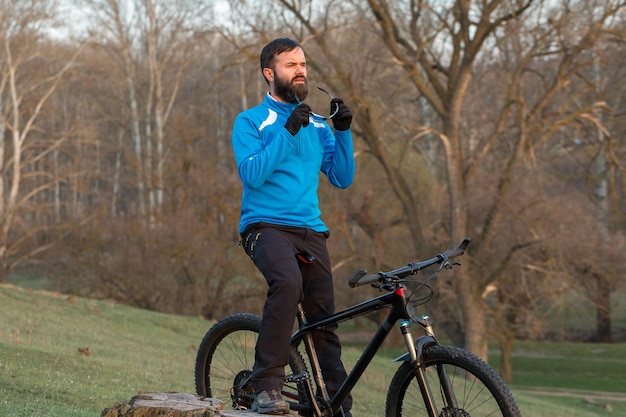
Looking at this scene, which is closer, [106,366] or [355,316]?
[355,316]

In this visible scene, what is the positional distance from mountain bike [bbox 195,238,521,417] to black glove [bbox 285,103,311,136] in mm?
733

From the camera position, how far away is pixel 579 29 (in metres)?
19.3

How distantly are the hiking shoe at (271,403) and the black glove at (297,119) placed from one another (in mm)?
1250

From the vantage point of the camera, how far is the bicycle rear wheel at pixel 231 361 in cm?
472

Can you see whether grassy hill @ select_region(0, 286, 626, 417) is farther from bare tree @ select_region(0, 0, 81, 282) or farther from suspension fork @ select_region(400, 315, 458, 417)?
bare tree @ select_region(0, 0, 81, 282)

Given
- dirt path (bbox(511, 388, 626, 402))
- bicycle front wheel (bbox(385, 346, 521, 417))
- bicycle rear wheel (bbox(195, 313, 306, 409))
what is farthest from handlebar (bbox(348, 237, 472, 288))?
dirt path (bbox(511, 388, 626, 402))

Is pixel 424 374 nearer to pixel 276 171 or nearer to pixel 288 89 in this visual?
pixel 276 171

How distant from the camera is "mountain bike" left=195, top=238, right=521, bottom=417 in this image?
389 centimetres

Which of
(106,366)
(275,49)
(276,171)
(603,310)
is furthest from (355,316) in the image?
(603,310)

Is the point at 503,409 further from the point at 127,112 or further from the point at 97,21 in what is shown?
the point at 127,112

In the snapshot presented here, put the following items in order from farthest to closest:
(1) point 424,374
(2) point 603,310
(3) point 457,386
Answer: (2) point 603,310 < (1) point 424,374 < (3) point 457,386

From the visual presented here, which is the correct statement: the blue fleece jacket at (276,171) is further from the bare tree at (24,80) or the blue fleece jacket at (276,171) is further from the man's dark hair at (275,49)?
the bare tree at (24,80)

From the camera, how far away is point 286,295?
4207 millimetres

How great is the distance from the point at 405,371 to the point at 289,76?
60.8 inches
